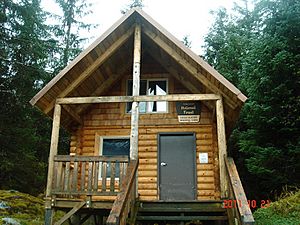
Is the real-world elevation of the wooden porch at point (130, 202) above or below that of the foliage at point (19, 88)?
below

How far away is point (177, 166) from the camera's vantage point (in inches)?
373

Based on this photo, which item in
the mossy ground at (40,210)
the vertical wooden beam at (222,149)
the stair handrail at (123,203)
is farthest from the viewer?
the mossy ground at (40,210)

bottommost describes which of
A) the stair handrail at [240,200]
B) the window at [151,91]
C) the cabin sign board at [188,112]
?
the stair handrail at [240,200]

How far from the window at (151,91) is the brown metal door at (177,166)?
0.89m

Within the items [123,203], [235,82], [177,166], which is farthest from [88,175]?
[235,82]

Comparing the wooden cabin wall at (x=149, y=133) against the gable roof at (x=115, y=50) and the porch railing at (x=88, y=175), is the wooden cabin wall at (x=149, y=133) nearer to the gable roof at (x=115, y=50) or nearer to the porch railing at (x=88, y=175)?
the gable roof at (x=115, y=50)

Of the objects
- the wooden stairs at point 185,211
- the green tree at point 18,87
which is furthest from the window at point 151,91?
the green tree at point 18,87

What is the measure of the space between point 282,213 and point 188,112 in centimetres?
368

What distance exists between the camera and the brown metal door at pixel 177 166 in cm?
927

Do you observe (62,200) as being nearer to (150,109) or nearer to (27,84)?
(150,109)

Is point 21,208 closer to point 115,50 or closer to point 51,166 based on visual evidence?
point 51,166

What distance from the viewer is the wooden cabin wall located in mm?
9266

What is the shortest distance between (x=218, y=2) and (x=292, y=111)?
1603cm

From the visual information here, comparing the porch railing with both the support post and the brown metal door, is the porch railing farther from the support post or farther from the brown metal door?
the brown metal door
